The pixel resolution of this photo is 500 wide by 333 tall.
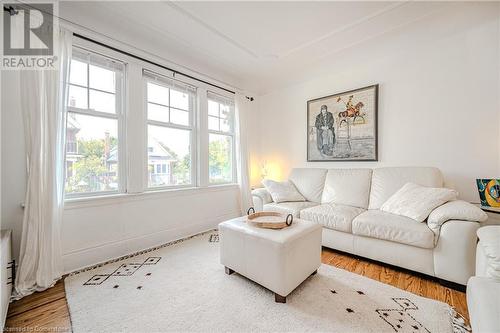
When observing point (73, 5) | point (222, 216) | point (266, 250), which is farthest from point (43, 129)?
point (222, 216)

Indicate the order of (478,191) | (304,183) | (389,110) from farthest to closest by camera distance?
1. (304,183)
2. (389,110)
3. (478,191)

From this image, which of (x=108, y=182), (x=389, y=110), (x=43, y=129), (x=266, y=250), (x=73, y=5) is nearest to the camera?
(x=266, y=250)

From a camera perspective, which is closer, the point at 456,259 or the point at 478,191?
the point at 456,259

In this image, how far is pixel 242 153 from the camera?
3.73 m

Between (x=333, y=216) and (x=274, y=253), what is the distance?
1.12 m

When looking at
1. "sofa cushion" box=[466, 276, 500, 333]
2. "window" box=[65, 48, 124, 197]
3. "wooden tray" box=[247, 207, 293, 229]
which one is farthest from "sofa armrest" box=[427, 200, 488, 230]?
"window" box=[65, 48, 124, 197]

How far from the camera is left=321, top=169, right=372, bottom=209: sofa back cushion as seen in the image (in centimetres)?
269

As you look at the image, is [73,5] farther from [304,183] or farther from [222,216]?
[304,183]

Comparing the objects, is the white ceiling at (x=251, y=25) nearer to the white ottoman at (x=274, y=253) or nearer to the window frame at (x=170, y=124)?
the window frame at (x=170, y=124)

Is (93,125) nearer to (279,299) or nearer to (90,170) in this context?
(90,170)

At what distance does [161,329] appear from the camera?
4.16 feet

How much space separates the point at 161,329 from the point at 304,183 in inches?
102

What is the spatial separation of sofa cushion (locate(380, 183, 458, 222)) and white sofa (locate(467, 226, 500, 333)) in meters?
0.55

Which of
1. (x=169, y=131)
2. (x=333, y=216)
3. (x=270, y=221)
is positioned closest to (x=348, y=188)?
(x=333, y=216)
